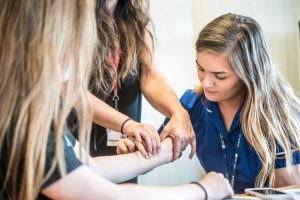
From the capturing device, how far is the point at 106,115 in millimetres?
1254

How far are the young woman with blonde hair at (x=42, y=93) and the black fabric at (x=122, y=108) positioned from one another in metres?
0.65

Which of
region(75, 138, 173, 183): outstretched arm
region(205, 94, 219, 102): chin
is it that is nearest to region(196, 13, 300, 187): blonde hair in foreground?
region(205, 94, 219, 102): chin

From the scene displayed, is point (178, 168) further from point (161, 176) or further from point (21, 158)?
point (21, 158)

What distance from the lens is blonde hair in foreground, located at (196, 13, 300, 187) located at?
1.31 meters

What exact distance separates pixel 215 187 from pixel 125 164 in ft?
1.04

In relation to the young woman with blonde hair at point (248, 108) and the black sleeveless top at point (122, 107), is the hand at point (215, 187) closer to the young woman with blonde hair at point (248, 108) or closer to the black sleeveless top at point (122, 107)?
the young woman with blonde hair at point (248, 108)

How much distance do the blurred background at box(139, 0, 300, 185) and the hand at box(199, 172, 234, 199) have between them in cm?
125

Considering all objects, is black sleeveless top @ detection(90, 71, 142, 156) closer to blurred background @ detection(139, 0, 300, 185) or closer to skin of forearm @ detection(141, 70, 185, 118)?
skin of forearm @ detection(141, 70, 185, 118)

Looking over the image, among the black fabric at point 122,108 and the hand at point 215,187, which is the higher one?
the black fabric at point 122,108

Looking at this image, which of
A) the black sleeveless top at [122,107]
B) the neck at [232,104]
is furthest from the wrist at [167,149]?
the neck at [232,104]

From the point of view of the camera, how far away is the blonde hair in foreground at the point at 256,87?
1.31 metres

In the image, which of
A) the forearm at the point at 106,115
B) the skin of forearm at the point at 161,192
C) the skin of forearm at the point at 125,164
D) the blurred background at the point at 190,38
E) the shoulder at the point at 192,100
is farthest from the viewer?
the blurred background at the point at 190,38

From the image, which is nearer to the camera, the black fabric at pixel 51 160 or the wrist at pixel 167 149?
the black fabric at pixel 51 160

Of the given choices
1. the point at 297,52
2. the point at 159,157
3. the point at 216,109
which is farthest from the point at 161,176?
the point at 297,52
